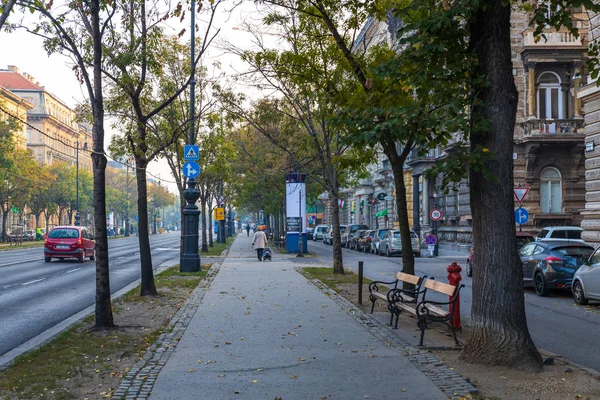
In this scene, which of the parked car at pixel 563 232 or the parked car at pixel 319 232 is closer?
the parked car at pixel 563 232

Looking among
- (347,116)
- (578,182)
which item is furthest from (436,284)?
(578,182)

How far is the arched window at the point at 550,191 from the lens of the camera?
120ft

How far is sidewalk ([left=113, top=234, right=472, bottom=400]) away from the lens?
6820 mm

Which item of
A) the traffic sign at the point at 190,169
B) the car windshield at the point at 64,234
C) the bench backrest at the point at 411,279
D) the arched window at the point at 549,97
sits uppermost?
the arched window at the point at 549,97

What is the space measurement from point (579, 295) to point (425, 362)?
28.3ft

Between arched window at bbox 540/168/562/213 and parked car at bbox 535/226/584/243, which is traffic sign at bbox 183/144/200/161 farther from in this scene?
arched window at bbox 540/168/562/213

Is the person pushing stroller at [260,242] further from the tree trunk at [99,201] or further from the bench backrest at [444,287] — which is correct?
the bench backrest at [444,287]

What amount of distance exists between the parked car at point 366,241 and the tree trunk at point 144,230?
93.2 ft

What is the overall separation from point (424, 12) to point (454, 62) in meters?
1.21

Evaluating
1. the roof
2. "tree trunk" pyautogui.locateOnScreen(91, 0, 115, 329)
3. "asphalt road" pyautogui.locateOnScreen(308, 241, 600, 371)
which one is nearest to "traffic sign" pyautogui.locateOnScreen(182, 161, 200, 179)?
"asphalt road" pyautogui.locateOnScreen(308, 241, 600, 371)

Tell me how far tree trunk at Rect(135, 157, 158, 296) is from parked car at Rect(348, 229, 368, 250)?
32.0m

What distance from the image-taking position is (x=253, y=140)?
3922 cm

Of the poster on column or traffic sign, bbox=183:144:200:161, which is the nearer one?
traffic sign, bbox=183:144:200:161

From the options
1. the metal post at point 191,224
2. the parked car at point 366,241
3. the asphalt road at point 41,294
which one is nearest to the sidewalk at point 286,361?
the asphalt road at point 41,294
